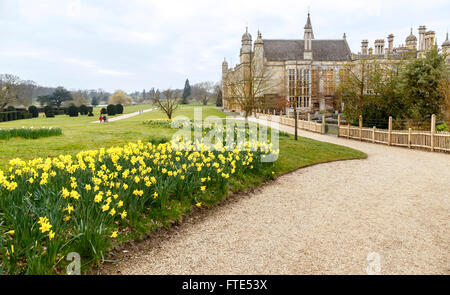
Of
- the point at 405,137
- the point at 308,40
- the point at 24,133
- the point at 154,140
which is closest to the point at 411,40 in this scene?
the point at 308,40

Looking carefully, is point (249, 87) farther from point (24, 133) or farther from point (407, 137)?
point (24, 133)

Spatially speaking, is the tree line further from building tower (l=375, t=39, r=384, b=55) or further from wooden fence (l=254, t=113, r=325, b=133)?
building tower (l=375, t=39, r=384, b=55)

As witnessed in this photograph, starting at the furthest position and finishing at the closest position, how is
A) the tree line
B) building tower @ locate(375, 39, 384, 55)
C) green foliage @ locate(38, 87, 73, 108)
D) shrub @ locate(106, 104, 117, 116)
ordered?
1. green foliage @ locate(38, 87, 73, 108)
2. building tower @ locate(375, 39, 384, 55)
3. shrub @ locate(106, 104, 117, 116)
4. the tree line

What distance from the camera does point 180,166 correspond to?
7.05m

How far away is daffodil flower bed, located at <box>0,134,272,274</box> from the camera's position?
3.84 metres

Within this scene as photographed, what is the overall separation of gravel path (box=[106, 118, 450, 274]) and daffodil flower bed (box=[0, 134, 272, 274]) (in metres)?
0.55

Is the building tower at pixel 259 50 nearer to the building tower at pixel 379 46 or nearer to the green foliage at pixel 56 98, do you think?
the building tower at pixel 379 46

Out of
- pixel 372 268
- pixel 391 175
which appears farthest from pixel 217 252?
pixel 391 175

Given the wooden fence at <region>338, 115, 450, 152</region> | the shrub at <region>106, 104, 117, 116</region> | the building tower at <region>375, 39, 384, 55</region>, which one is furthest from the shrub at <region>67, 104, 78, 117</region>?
the building tower at <region>375, 39, 384, 55</region>

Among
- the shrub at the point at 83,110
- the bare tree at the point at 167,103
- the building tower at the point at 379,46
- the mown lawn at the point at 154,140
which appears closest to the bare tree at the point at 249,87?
the bare tree at the point at 167,103

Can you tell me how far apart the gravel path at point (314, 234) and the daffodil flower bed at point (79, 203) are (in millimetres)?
550
